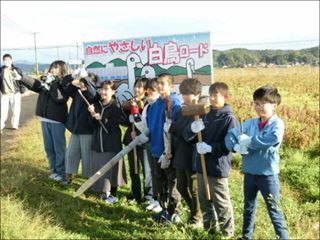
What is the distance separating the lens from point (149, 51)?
5.68 m

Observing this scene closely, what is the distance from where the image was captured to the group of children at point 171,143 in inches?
141

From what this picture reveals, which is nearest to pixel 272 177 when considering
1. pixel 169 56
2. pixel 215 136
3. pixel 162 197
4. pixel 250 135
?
pixel 250 135

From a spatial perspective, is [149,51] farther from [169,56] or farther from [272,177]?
[272,177]

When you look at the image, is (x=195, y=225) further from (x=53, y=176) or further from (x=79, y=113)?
(x=53, y=176)

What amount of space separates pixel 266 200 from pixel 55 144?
3481 millimetres

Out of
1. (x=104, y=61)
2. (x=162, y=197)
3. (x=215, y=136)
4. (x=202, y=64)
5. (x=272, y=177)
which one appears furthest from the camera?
(x=104, y=61)

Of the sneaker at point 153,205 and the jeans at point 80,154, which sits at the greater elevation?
the jeans at point 80,154

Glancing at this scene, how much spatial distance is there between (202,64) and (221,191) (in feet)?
6.30

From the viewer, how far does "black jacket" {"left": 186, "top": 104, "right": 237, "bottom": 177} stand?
3.81 meters

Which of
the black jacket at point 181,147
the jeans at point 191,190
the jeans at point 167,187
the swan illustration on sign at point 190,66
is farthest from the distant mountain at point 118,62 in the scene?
the jeans at point 191,190

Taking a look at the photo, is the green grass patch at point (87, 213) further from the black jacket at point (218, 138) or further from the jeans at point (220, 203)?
the black jacket at point (218, 138)

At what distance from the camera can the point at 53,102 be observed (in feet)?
19.2

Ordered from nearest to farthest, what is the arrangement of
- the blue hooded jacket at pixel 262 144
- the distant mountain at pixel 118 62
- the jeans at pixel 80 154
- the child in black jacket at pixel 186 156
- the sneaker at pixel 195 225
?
the blue hooded jacket at pixel 262 144
the child in black jacket at pixel 186 156
the sneaker at pixel 195 225
the jeans at pixel 80 154
the distant mountain at pixel 118 62

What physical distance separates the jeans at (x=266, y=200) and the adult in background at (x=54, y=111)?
10.4 feet
